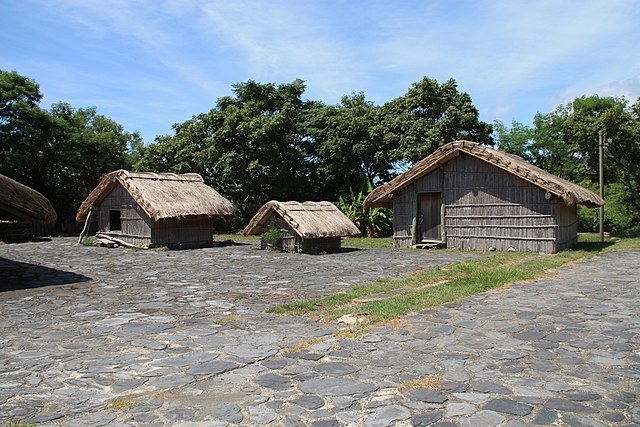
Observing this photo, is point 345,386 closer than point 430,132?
Yes

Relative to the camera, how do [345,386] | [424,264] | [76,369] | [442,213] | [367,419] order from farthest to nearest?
1. [442,213]
2. [424,264]
3. [76,369]
4. [345,386]
5. [367,419]

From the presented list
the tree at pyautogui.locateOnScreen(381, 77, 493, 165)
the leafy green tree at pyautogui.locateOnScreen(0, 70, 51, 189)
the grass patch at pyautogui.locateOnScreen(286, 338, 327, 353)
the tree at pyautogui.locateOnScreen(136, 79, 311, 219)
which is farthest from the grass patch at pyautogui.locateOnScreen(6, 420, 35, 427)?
the leafy green tree at pyautogui.locateOnScreen(0, 70, 51, 189)

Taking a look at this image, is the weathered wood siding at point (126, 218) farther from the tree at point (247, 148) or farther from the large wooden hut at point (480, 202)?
the large wooden hut at point (480, 202)

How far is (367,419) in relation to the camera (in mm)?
3666

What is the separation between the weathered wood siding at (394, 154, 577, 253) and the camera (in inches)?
642

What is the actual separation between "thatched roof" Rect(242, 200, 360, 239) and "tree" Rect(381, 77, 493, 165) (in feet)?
27.2

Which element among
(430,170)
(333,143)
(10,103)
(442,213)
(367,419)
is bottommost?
(367,419)

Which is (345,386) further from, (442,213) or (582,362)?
(442,213)

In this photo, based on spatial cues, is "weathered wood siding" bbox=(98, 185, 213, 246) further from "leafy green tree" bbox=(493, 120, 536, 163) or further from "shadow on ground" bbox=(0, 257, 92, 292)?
"leafy green tree" bbox=(493, 120, 536, 163)

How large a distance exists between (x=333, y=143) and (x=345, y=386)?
23798 millimetres

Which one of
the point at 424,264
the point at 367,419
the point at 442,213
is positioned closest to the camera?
the point at 367,419

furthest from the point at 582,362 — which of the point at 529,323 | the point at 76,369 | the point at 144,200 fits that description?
the point at 144,200

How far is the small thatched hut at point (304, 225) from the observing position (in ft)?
54.7

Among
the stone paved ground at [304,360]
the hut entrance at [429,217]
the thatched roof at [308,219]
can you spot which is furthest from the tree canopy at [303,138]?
the stone paved ground at [304,360]
